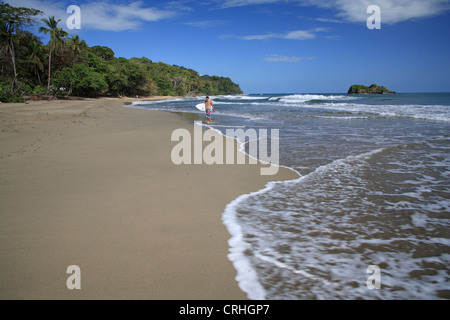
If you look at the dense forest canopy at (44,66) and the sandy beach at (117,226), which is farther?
the dense forest canopy at (44,66)

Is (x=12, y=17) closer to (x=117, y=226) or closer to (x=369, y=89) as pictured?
(x=117, y=226)

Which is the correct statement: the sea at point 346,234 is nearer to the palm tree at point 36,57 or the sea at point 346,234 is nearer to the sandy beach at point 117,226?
the sandy beach at point 117,226

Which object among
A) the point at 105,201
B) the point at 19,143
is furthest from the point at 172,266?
the point at 19,143

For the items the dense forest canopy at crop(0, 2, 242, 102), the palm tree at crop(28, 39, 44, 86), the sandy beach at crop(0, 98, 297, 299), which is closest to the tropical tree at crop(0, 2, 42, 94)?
the dense forest canopy at crop(0, 2, 242, 102)

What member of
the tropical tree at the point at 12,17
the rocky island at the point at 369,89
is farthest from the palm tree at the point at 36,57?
the rocky island at the point at 369,89

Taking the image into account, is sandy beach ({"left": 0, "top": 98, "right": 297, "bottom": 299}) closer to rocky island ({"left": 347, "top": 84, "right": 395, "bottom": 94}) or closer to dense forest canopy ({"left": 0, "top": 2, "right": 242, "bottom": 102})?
dense forest canopy ({"left": 0, "top": 2, "right": 242, "bottom": 102})

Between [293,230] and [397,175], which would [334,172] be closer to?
[397,175]

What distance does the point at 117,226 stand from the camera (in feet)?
8.91

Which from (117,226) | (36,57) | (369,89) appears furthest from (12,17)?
(369,89)

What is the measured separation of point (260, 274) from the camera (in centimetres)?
208

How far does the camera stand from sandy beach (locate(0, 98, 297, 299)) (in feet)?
6.24

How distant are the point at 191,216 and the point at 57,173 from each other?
294 centimetres

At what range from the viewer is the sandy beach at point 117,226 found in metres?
1.90
